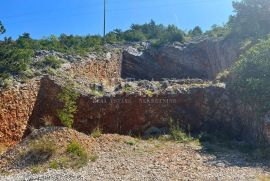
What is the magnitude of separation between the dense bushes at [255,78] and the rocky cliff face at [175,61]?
1228 centimetres

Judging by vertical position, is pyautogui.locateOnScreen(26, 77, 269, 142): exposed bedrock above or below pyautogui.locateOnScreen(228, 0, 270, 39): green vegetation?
below

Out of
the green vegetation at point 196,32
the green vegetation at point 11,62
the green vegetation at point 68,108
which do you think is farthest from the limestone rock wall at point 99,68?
the green vegetation at point 196,32

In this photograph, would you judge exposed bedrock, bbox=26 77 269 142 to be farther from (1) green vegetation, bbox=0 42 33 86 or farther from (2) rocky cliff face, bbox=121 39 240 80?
(2) rocky cliff face, bbox=121 39 240 80

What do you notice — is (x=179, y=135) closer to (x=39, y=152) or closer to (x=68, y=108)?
(x=68, y=108)

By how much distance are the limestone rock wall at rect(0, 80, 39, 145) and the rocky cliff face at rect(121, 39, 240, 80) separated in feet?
39.5

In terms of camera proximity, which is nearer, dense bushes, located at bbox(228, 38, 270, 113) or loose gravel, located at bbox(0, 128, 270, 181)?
loose gravel, located at bbox(0, 128, 270, 181)

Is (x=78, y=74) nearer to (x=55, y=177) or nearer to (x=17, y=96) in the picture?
(x=17, y=96)

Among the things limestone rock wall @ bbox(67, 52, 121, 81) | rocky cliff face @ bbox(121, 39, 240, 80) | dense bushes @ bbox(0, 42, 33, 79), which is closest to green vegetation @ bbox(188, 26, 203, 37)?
rocky cliff face @ bbox(121, 39, 240, 80)

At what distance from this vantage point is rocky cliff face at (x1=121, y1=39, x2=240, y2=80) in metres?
28.2

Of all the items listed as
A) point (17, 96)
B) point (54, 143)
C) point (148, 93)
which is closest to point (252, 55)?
point (148, 93)

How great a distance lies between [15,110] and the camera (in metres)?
15.9

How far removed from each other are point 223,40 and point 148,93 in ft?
39.3

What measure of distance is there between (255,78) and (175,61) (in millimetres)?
14775

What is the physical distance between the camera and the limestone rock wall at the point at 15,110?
15164 millimetres
